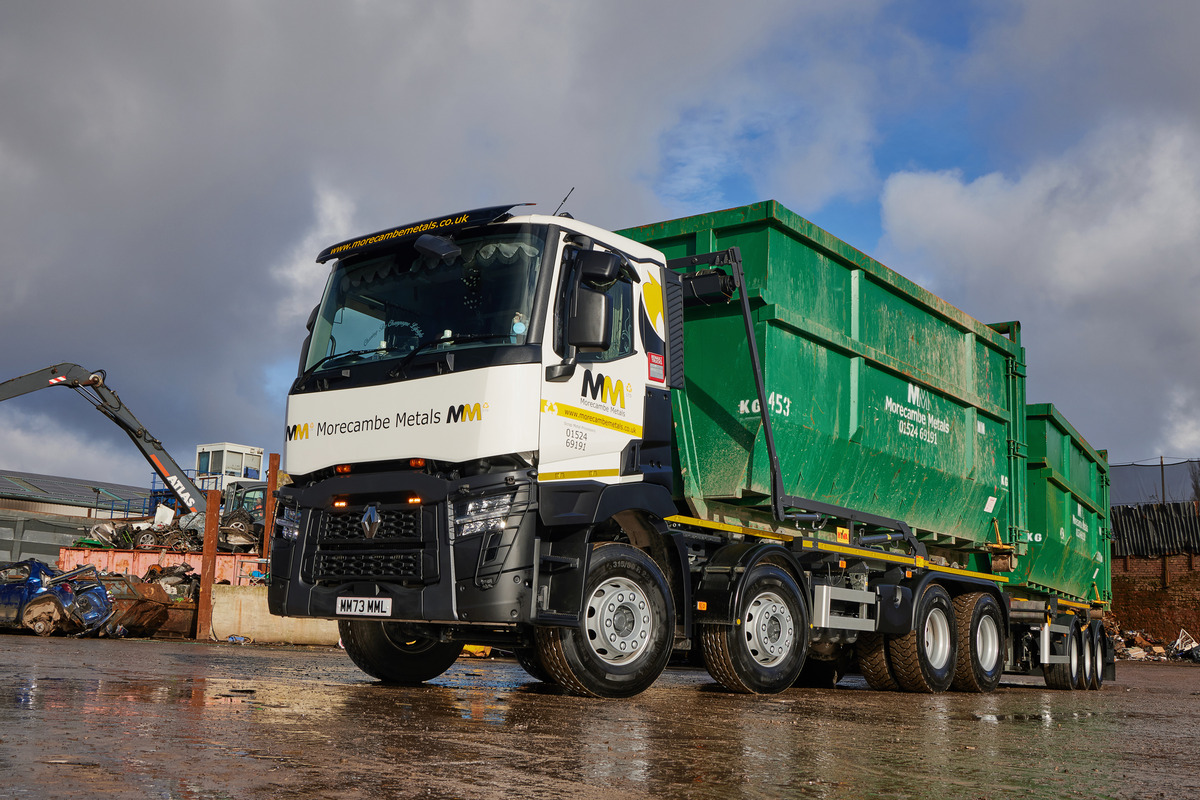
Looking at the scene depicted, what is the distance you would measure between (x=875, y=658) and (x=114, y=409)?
26.4 m

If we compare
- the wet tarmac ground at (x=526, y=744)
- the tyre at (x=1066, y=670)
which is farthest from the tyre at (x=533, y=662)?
the tyre at (x=1066, y=670)

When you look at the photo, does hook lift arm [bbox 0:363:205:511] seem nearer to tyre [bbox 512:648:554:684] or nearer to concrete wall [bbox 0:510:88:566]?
concrete wall [bbox 0:510:88:566]

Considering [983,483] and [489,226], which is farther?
[983,483]

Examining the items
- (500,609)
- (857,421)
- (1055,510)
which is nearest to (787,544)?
(857,421)

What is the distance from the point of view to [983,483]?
38.1 ft

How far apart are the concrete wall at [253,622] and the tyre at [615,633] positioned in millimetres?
12219

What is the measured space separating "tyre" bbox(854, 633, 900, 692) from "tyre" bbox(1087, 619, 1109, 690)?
197 inches

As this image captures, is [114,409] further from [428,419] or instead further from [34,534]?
[428,419]

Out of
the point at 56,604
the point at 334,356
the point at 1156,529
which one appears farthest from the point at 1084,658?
the point at 1156,529

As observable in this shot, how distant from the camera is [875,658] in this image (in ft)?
33.2

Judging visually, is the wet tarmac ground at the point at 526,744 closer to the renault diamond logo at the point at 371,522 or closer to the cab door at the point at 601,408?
the renault diamond logo at the point at 371,522

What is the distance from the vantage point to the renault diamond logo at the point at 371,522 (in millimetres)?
6578

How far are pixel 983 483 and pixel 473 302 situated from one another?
7.02 m

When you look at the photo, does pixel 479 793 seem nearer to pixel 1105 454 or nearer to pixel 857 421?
pixel 857 421
